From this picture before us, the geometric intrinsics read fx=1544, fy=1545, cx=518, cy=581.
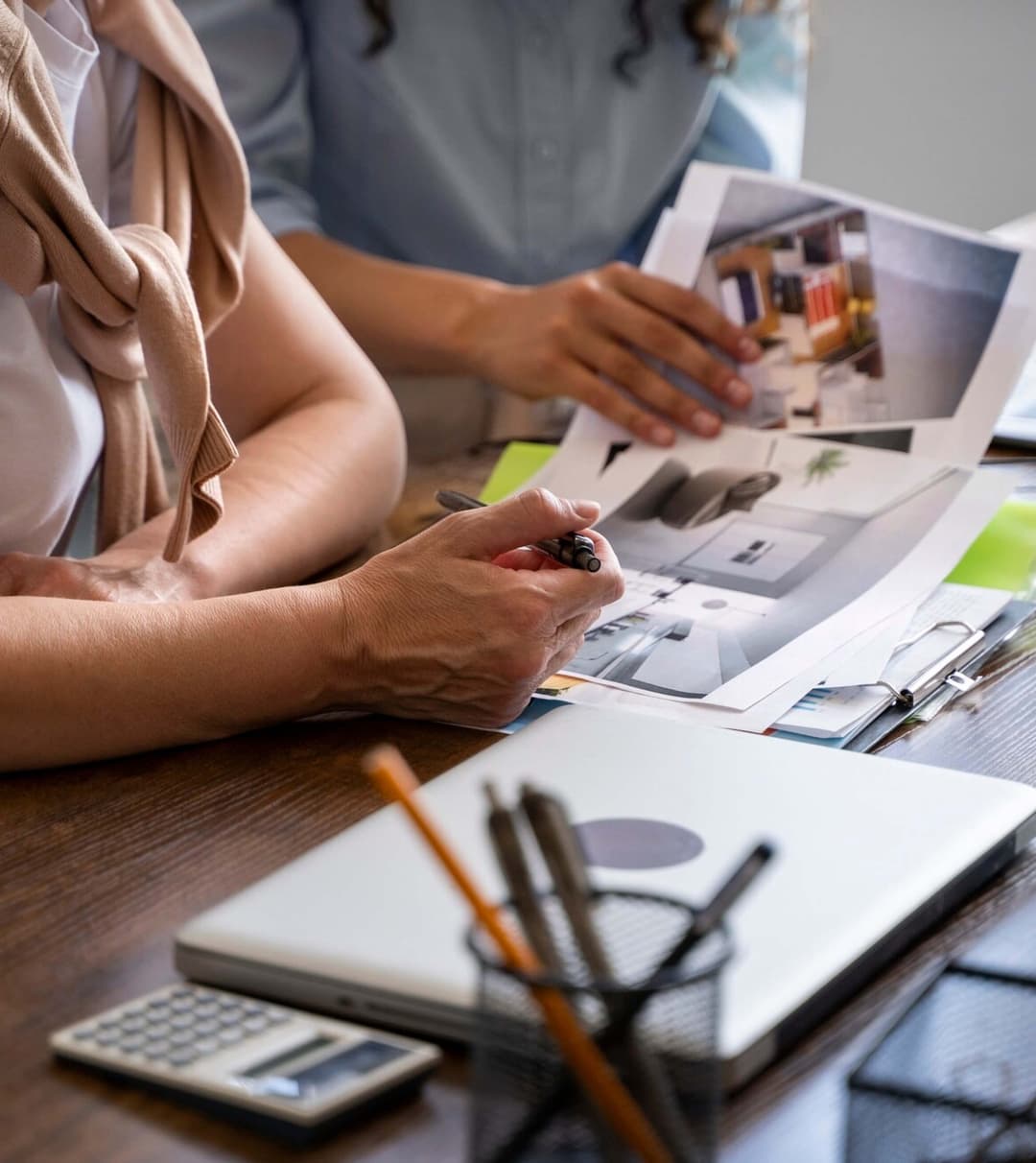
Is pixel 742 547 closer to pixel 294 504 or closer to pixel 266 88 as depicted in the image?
pixel 294 504

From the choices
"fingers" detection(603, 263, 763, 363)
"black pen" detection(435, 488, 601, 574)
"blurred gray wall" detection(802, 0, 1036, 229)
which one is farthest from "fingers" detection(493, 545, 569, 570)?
"blurred gray wall" detection(802, 0, 1036, 229)

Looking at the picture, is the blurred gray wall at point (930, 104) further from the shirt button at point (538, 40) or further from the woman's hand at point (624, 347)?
the woman's hand at point (624, 347)

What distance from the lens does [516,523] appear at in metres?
0.83

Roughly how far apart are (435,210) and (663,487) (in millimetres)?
666

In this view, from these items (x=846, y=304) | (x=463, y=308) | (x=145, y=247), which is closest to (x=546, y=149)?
(x=463, y=308)

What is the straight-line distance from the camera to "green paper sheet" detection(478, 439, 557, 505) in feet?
3.98

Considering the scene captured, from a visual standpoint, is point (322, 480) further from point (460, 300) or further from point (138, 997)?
point (138, 997)

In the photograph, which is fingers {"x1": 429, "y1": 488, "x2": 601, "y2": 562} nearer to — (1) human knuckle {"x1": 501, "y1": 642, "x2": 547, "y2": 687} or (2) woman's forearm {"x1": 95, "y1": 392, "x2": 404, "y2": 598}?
(1) human knuckle {"x1": 501, "y1": 642, "x2": 547, "y2": 687}

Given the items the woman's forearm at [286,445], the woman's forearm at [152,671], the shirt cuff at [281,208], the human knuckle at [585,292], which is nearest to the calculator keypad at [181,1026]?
the woman's forearm at [152,671]

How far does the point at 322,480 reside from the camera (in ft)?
3.68

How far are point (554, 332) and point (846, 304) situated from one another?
0.88ft

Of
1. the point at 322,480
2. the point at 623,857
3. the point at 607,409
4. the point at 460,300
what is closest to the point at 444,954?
the point at 623,857

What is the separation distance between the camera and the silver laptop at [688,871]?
53 centimetres

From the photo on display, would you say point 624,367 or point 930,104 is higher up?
point 930,104
